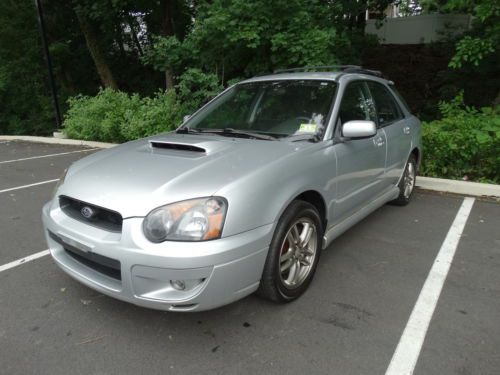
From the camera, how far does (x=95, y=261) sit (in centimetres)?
250

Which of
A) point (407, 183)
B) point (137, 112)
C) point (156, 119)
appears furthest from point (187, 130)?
point (137, 112)

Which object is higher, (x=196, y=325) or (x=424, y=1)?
(x=424, y=1)

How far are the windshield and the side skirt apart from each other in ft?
2.70

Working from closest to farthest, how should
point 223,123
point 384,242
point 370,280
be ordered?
point 370,280 → point 223,123 → point 384,242

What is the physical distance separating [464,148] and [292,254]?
14.1 feet

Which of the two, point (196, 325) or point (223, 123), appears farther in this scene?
point (223, 123)

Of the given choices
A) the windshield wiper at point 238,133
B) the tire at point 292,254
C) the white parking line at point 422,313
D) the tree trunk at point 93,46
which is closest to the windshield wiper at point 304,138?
the windshield wiper at point 238,133

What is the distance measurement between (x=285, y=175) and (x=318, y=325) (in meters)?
1.02

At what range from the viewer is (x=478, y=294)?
312 cm

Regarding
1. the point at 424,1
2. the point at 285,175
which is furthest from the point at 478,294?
the point at 424,1

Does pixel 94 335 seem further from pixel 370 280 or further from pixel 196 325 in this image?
pixel 370 280

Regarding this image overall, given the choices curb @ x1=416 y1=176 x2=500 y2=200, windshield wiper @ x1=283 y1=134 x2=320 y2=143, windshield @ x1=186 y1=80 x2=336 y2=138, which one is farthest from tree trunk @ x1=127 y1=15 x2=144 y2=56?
windshield wiper @ x1=283 y1=134 x2=320 y2=143

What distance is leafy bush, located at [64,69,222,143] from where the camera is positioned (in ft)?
28.5

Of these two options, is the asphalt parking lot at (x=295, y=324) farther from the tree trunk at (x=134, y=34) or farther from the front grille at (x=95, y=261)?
the tree trunk at (x=134, y=34)
